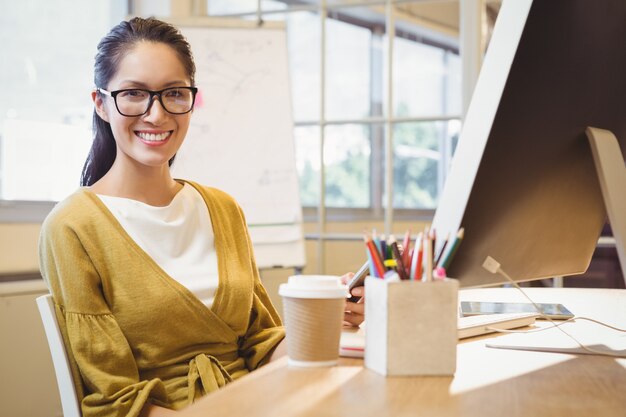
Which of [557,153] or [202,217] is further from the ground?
[557,153]

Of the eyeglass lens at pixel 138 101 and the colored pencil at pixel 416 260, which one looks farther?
the eyeglass lens at pixel 138 101

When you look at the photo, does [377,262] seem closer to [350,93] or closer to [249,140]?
[249,140]

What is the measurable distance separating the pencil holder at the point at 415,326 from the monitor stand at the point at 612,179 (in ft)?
0.98

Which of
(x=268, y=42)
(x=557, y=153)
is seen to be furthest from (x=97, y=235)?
(x=268, y=42)

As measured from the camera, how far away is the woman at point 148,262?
117 cm

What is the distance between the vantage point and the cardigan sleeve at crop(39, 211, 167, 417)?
1.13m

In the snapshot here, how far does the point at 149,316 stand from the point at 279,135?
5.12ft

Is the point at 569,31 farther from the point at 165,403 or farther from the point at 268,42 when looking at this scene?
the point at 268,42

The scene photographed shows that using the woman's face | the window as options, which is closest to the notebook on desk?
the woman's face

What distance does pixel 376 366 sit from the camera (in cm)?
83

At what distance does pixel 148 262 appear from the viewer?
1274mm

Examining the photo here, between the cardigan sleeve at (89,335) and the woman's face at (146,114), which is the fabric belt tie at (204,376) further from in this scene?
the woman's face at (146,114)

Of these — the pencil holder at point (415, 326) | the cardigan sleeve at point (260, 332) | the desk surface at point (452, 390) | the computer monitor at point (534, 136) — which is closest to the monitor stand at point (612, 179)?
the computer monitor at point (534, 136)

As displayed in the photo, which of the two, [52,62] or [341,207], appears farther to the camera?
[341,207]
